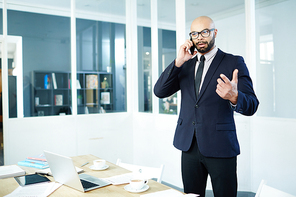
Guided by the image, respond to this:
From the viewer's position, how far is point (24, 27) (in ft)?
13.5

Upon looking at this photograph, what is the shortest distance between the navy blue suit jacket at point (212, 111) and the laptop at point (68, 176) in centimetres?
68

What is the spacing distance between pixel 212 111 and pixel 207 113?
1.5 inches

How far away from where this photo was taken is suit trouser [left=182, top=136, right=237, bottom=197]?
1.85 m

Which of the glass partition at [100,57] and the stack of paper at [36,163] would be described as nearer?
the stack of paper at [36,163]

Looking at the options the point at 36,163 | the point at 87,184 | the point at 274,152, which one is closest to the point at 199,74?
the point at 87,184

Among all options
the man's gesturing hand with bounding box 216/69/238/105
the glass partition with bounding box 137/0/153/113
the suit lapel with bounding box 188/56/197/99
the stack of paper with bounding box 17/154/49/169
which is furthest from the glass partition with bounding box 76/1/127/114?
the man's gesturing hand with bounding box 216/69/238/105

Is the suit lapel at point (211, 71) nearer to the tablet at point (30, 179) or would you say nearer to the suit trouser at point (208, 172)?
the suit trouser at point (208, 172)

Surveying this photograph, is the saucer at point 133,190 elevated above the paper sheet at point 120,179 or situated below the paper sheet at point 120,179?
above

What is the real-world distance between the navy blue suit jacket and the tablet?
960 mm

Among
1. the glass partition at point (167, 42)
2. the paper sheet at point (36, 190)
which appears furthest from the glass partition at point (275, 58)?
the paper sheet at point (36, 190)

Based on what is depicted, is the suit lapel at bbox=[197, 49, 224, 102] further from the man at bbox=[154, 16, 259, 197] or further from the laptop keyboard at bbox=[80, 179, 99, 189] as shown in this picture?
the laptop keyboard at bbox=[80, 179, 99, 189]

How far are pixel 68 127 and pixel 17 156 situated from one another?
84 cm

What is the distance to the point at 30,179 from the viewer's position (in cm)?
178

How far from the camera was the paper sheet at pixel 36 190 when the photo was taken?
1.51 meters
